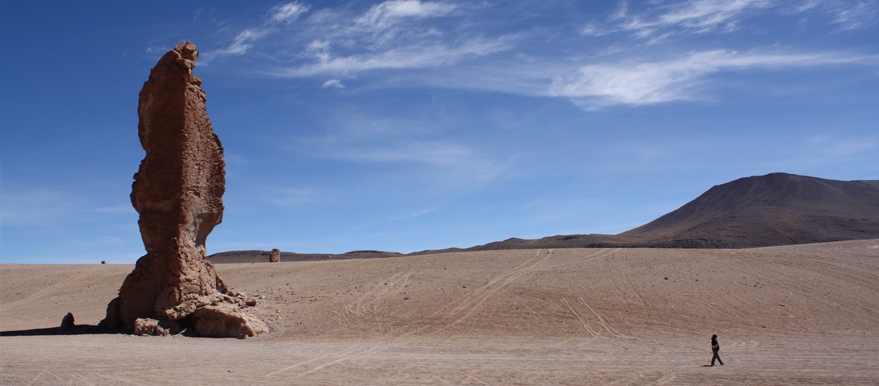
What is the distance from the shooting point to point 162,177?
17.7m

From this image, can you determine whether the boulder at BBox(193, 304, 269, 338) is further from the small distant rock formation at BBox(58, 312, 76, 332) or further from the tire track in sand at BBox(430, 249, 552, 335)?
the tire track in sand at BBox(430, 249, 552, 335)

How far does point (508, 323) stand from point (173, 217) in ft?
33.6

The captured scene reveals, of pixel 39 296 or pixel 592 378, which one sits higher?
pixel 39 296

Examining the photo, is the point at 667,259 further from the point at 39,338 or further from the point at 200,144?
the point at 39,338

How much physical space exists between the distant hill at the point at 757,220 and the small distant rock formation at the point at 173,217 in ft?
161

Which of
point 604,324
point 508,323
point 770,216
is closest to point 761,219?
point 770,216

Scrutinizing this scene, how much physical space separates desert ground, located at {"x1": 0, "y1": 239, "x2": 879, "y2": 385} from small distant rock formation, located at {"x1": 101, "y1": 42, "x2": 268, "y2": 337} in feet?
3.72

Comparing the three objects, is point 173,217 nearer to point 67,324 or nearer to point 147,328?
point 147,328

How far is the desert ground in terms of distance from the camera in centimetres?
1128

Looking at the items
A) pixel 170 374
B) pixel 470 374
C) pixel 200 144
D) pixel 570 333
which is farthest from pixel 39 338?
pixel 570 333

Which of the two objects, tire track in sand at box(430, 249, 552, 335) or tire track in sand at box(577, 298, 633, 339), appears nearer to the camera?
tire track in sand at box(577, 298, 633, 339)

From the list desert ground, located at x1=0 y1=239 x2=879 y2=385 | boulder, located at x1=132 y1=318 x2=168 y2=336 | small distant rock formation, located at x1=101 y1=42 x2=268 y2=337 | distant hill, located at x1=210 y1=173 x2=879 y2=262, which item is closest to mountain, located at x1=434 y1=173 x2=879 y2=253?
distant hill, located at x1=210 y1=173 x2=879 y2=262

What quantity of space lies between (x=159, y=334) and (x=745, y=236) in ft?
207

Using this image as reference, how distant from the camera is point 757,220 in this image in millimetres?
75312
